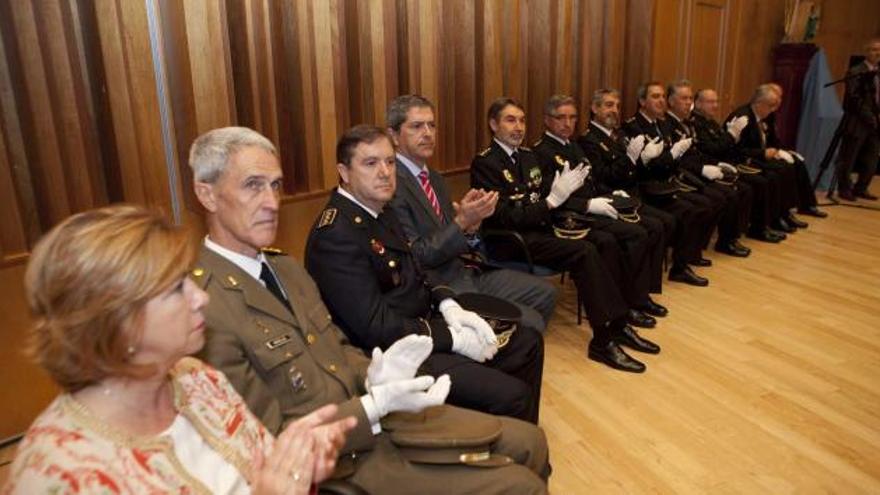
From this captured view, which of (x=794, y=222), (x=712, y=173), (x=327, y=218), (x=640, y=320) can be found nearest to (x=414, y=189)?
(x=327, y=218)

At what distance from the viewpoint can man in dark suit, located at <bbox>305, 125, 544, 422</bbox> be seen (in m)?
1.93

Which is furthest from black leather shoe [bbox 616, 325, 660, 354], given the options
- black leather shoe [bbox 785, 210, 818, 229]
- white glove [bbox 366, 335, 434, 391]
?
black leather shoe [bbox 785, 210, 818, 229]

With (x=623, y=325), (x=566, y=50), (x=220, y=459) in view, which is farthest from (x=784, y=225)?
(x=220, y=459)

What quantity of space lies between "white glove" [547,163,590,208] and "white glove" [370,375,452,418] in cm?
204

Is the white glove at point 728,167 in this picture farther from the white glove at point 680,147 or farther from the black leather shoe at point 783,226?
the black leather shoe at point 783,226

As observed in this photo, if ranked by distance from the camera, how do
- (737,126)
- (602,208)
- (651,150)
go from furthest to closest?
(737,126) < (651,150) < (602,208)

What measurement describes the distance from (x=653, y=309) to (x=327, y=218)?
8.06ft

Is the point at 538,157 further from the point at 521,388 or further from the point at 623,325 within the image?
the point at 521,388

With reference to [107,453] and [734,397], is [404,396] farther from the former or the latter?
[734,397]

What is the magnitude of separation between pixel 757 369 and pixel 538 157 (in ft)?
5.72

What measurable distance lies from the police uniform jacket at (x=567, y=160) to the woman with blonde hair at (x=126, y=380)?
2.82 metres

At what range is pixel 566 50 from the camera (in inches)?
175

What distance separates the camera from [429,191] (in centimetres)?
282

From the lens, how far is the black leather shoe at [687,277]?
4105 mm
